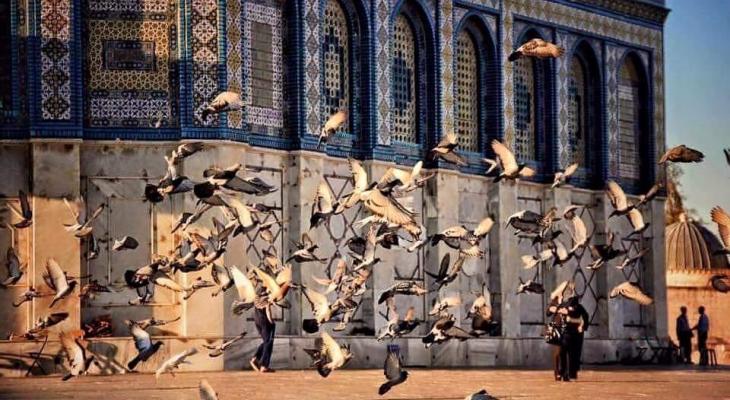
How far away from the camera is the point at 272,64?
36.0 meters

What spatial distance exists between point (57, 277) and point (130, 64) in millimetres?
4421

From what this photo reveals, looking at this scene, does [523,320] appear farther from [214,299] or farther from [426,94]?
[214,299]

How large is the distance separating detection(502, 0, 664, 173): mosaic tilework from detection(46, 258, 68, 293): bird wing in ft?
42.8

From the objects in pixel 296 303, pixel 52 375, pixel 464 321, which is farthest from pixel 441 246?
pixel 52 375

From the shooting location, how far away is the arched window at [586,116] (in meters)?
45.2

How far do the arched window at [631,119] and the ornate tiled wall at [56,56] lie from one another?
16495 millimetres

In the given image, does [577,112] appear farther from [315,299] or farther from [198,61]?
[315,299]

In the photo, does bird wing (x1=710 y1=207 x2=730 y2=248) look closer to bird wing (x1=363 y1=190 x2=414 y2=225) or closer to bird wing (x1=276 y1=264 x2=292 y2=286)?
bird wing (x1=363 y1=190 x2=414 y2=225)

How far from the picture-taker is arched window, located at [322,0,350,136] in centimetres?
3772

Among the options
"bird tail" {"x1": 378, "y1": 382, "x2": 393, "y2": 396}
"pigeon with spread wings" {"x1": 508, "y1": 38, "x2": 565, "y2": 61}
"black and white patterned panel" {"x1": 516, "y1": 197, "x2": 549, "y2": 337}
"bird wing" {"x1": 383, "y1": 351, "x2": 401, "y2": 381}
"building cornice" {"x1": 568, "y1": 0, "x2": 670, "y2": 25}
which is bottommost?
"bird tail" {"x1": 378, "y1": 382, "x2": 393, "y2": 396}

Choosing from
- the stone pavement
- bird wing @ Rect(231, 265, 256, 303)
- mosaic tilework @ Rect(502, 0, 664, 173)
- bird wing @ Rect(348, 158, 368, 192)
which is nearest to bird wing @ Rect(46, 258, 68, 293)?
the stone pavement

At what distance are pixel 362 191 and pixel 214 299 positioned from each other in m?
7.66

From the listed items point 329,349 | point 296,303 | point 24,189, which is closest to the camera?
point 329,349

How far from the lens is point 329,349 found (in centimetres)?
2584
